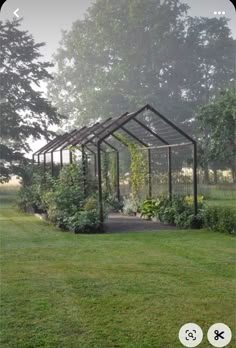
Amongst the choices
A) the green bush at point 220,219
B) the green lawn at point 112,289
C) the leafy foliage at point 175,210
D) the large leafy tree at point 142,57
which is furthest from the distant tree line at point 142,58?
the leafy foliage at point 175,210

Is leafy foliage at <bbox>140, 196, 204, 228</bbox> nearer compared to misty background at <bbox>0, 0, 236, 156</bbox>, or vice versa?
misty background at <bbox>0, 0, 236, 156</bbox>

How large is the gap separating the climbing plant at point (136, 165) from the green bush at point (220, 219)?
132 cm

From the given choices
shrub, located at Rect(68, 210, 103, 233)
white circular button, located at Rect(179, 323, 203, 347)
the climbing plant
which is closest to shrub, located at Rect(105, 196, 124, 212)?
the climbing plant

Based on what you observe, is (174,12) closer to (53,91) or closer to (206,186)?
(53,91)

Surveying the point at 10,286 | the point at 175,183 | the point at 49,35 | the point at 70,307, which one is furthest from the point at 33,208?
the point at 49,35

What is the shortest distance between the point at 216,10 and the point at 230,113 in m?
8.47

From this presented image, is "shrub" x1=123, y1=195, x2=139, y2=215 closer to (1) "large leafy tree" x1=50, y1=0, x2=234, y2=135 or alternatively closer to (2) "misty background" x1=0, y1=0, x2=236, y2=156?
(1) "large leafy tree" x1=50, y1=0, x2=234, y2=135

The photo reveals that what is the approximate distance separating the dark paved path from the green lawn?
90 cm

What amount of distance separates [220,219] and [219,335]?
437cm

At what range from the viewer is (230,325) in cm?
188

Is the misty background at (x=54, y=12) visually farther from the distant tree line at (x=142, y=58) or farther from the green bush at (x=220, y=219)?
the green bush at (x=220, y=219)

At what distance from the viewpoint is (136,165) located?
7.55m

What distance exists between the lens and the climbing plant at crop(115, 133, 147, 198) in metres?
7.34

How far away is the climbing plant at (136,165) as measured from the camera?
7340 mm
